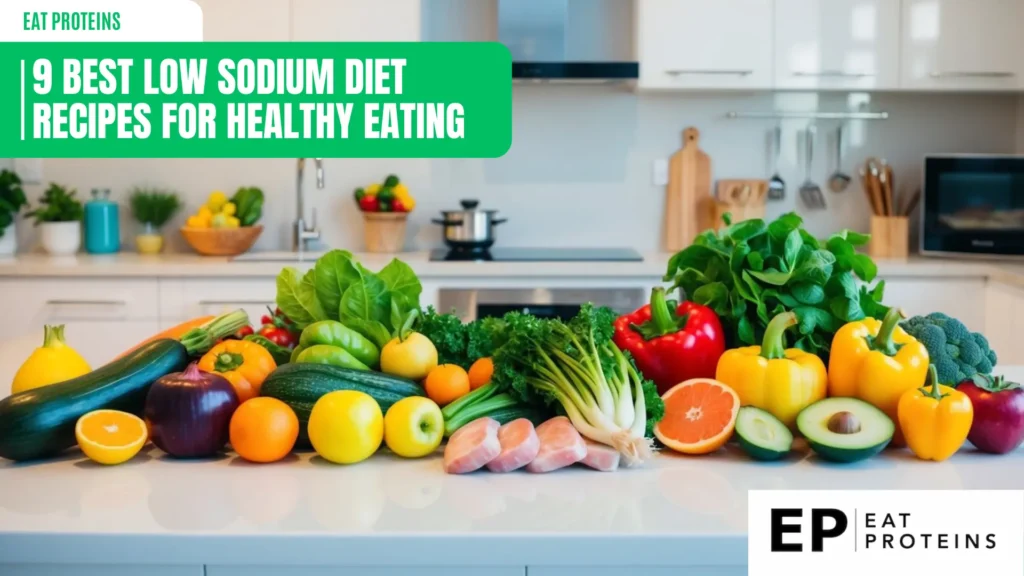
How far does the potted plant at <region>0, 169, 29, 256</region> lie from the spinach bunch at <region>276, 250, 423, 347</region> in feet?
9.33

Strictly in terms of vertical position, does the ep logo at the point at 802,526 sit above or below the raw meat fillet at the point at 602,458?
below

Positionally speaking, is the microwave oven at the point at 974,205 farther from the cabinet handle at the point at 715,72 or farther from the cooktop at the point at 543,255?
the cooktop at the point at 543,255

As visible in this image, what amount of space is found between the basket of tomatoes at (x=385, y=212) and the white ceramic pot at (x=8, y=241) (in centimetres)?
132

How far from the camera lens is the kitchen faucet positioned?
436cm

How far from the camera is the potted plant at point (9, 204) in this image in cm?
430

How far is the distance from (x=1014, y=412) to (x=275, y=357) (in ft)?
3.59

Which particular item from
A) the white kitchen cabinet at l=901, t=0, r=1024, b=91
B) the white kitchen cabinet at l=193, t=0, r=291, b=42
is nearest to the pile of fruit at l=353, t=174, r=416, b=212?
the white kitchen cabinet at l=193, t=0, r=291, b=42

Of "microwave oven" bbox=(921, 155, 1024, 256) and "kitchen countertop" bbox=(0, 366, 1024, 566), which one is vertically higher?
"microwave oven" bbox=(921, 155, 1024, 256)

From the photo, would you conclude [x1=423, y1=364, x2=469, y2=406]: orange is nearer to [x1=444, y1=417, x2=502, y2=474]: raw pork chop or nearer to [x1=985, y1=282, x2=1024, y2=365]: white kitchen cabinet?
[x1=444, y1=417, x2=502, y2=474]: raw pork chop

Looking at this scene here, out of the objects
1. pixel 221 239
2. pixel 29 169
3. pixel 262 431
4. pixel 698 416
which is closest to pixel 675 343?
pixel 698 416

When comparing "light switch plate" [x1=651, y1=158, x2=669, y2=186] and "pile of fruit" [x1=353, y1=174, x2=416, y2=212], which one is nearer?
"pile of fruit" [x1=353, y1=174, x2=416, y2=212]

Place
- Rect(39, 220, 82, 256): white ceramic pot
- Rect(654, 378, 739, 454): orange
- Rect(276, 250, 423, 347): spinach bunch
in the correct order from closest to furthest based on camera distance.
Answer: Rect(654, 378, 739, 454): orange < Rect(276, 250, 423, 347): spinach bunch < Rect(39, 220, 82, 256): white ceramic pot

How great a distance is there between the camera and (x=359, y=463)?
1517 millimetres

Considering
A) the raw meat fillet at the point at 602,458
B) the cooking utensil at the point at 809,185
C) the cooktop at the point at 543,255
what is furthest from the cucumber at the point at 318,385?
the cooking utensil at the point at 809,185
